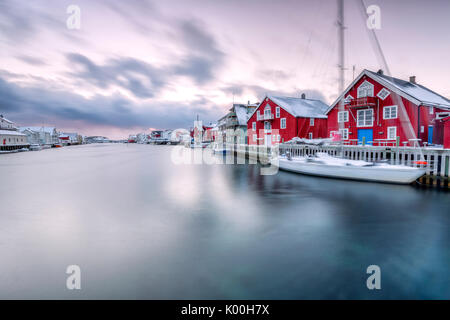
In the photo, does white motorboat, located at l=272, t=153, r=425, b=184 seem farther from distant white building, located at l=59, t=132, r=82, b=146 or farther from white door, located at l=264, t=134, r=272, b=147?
distant white building, located at l=59, t=132, r=82, b=146

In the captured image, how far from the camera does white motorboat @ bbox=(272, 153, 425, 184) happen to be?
1409 centimetres

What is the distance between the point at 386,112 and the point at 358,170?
14.0 metres

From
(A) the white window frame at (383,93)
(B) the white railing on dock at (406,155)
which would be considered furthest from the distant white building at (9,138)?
(A) the white window frame at (383,93)

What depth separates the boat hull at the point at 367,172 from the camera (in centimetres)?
1398

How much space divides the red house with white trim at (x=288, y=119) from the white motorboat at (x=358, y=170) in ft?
54.3

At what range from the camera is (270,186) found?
16016 millimetres

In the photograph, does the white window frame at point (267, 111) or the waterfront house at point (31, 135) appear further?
the waterfront house at point (31, 135)

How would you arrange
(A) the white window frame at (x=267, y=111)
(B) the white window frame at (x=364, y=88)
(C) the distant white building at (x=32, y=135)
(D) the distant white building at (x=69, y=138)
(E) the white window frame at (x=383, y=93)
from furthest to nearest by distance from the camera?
(D) the distant white building at (x=69, y=138), (C) the distant white building at (x=32, y=135), (A) the white window frame at (x=267, y=111), (B) the white window frame at (x=364, y=88), (E) the white window frame at (x=383, y=93)

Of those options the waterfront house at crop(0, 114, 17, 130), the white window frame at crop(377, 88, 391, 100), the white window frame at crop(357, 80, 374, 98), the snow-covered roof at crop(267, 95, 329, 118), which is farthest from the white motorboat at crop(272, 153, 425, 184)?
the waterfront house at crop(0, 114, 17, 130)

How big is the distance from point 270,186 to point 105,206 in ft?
33.2

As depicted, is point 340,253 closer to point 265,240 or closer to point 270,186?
point 265,240

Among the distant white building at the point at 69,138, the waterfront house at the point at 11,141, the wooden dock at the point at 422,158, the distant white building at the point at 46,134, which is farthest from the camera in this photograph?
the distant white building at the point at 69,138

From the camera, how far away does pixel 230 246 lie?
21.9 feet

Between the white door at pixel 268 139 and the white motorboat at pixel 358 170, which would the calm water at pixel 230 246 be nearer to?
the white motorboat at pixel 358 170
